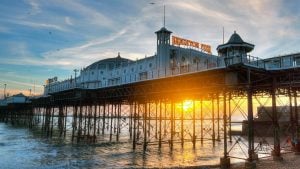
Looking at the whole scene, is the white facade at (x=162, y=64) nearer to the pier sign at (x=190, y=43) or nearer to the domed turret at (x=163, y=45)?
the domed turret at (x=163, y=45)

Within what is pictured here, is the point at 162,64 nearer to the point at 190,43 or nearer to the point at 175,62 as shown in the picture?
the point at 175,62

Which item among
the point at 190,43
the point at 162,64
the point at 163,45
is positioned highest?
the point at 190,43

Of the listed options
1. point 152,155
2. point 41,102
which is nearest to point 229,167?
point 152,155

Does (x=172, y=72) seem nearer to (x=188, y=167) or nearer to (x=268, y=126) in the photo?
(x=188, y=167)

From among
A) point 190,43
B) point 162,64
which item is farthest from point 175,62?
point 190,43

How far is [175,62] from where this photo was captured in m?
46.0

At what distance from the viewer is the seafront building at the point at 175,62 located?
72.0ft

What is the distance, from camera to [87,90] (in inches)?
1757

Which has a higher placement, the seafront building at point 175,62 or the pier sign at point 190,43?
the pier sign at point 190,43

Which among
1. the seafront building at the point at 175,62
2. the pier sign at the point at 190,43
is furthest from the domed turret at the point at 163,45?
the pier sign at the point at 190,43

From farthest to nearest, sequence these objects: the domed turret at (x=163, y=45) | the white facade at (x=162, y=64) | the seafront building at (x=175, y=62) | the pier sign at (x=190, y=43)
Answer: the pier sign at (x=190, y=43) < the domed turret at (x=163, y=45) < the white facade at (x=162, y=64) < the seafront building at (x=175, y=62)

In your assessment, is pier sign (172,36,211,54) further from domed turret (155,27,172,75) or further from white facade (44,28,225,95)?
domed turret (155,27,172,75)

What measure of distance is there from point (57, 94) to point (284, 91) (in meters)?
40.7

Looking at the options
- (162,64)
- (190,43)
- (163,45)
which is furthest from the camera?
(190,43)
